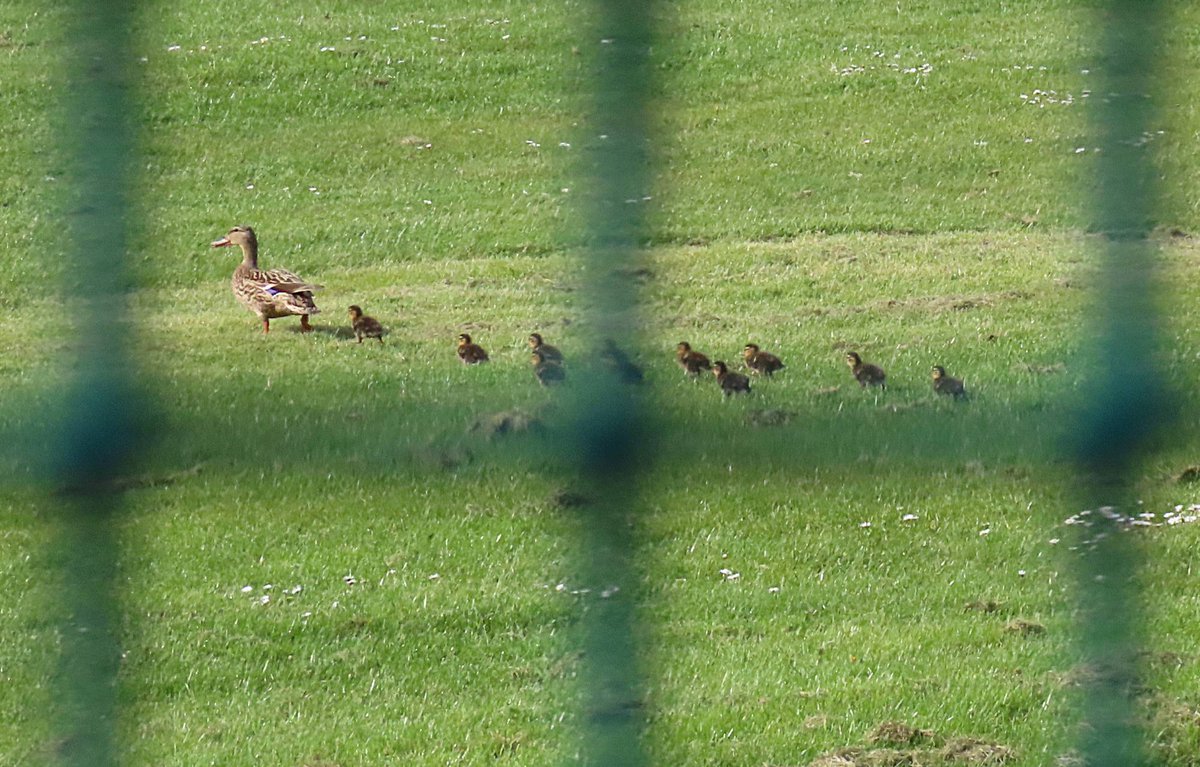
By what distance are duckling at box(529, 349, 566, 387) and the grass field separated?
0.09m

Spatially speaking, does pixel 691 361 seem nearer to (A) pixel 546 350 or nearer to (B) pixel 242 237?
(A) pixel 546 350

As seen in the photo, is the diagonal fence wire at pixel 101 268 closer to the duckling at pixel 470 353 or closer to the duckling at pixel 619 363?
the duckling at pixel 619 363

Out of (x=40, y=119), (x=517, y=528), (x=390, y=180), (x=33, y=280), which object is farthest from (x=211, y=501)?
(x=40, y=119)

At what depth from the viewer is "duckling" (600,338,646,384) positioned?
1.94 metres

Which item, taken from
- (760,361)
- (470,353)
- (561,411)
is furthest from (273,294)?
(561,411)

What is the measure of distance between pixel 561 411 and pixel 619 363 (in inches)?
9.0

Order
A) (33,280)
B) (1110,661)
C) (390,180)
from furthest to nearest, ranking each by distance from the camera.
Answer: (390,180), (33,280), (1110,661)

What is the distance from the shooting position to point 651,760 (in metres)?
3.45

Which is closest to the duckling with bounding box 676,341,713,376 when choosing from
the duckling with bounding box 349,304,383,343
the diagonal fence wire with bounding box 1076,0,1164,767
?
the duckling with bounding box 349,304,383,343

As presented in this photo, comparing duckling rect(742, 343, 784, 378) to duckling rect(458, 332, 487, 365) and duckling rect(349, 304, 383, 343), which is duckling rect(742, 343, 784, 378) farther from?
duckling rect(349, 304, 383, 343)

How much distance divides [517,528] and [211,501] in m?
0.94

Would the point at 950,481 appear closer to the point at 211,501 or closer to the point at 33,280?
the point at 211,501

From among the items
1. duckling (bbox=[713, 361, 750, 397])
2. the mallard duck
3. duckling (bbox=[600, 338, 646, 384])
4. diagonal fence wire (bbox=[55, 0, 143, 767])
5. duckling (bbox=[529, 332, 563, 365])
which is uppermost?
diagonal fence wire (bbox=[55, 0, 143, 767])

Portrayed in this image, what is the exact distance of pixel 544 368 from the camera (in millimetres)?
4645
